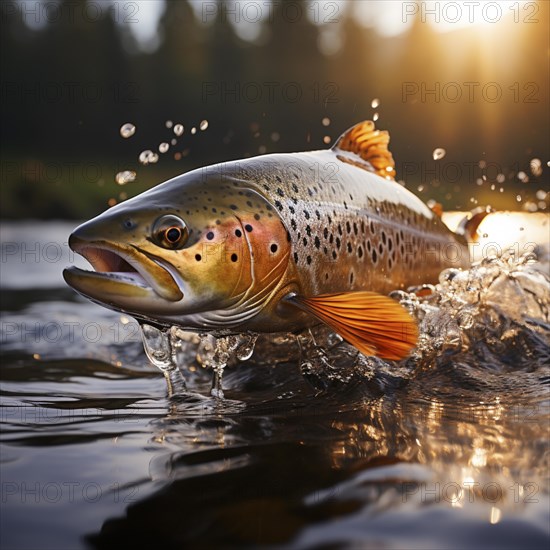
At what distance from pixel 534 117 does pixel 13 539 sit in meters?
6.37

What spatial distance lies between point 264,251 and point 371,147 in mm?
1558

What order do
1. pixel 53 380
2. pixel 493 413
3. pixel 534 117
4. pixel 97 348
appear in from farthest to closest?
pixel 534 117 → pixel 97 348 → pixel 53 380 → pixel 493 413

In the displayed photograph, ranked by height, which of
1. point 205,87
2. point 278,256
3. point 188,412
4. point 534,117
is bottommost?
point 188,412

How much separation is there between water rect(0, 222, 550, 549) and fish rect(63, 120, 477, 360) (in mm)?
387

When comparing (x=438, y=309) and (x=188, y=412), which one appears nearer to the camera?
(x=188, y=412)

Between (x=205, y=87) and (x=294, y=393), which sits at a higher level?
(x=205, y=87)

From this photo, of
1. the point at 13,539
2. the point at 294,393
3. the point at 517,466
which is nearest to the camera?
the point at 13,539

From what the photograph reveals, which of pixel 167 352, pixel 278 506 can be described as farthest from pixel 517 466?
pixel 167 352

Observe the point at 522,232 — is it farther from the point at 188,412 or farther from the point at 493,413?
the point at 188,412

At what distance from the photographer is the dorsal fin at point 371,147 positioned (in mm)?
4531

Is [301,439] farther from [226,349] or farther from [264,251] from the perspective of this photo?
[226,349]

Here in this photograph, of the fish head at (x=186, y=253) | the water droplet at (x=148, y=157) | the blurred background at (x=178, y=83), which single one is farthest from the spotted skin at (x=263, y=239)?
the blurred background at (x=178, y=83)

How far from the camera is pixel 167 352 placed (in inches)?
155

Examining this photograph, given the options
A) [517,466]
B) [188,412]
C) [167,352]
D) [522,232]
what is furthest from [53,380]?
[522,232]
